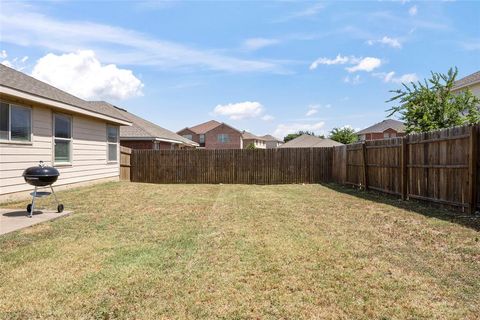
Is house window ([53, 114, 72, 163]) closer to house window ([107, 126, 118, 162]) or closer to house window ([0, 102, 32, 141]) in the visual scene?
house window ([0, 102, 32, 141])

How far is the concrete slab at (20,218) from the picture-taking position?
19.8ft

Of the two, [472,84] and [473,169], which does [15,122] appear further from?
[472,84]

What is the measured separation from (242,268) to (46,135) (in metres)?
8.97

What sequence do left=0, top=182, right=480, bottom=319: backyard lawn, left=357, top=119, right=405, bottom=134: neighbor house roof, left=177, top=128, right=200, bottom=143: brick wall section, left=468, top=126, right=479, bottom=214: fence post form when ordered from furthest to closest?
left=177, top=128, right=200, bottom=143: brick wall section
left=357, top=119, right=405, bottom=134: neighbor house roof
left=468, top=126, right=479, bottom=214: fence post
left=0, top=182, right=480, bottom=319: backyard lawn

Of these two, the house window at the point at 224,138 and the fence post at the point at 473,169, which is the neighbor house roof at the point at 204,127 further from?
the fence post at the point at 473,169

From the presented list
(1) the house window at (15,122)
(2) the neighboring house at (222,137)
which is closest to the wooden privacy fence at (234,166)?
(1) the house window at (15,122)

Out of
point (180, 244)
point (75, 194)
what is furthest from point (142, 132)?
point (180, 244)

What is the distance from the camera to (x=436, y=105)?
15570 mm

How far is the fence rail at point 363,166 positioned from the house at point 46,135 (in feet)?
11.0

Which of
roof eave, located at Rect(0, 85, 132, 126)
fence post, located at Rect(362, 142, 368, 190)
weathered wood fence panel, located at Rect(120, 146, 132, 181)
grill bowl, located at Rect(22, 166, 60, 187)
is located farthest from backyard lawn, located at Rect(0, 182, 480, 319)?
weathered wood fence panel, located at Rect(120, 146, 132, 181)

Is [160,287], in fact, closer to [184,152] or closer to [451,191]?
[451,191]

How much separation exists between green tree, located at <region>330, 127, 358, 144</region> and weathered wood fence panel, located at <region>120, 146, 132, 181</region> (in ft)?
138

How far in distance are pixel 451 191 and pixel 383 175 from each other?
3.75m

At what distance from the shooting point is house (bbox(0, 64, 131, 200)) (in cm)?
889
